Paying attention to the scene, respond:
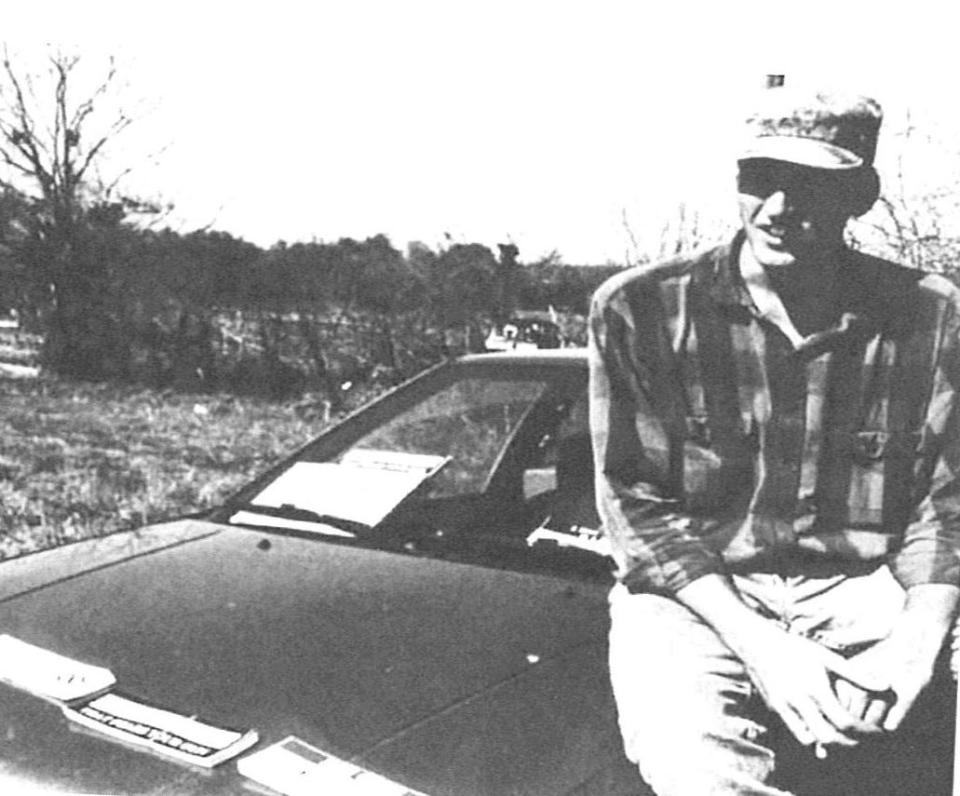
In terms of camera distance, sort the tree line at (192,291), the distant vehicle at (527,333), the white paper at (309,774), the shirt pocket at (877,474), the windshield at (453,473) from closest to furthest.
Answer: the white paper at (309,774)
the shirt pocket at (877,474)
the windshield at (453,473)
the distant vehicle at (527,333)
the tree line at (192,291)

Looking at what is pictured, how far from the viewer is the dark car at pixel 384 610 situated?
1272mm

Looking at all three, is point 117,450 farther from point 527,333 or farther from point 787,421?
point 787,421

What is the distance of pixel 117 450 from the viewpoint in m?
4.89

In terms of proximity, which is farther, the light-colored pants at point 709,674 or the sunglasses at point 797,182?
the sunglasses at point 797,182

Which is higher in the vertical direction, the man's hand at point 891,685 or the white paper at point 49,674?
the man's hand at point 891,685

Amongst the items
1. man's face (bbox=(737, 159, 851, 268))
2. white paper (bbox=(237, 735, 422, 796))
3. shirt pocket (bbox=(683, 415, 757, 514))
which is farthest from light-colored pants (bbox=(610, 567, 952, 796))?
man's face (bbox=(737, 159, 851, 268))

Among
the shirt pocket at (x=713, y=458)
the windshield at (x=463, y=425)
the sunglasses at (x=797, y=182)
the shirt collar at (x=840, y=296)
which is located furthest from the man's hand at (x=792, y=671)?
the windshield at (x=463, y=425)

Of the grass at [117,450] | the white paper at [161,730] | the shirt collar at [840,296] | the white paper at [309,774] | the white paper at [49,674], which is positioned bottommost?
the grass at [117,450]

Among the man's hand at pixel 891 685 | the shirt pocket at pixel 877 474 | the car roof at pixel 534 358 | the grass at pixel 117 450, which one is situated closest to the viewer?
the man's hand at pixel 891 685

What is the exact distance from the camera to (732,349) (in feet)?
4.70

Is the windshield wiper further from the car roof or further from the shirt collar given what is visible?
the shirt collar

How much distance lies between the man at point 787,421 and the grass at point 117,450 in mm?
2572

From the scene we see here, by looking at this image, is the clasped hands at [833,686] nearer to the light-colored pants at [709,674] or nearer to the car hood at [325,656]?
the light-colored pants at [709,674]

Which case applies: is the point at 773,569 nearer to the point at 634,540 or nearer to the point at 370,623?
the point at 634,540
